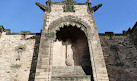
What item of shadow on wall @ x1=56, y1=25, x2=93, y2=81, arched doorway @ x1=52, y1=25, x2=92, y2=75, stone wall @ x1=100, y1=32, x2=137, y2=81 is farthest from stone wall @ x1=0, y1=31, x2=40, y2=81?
stone wall @ x1=100, y1=32, x2=137, y2=81

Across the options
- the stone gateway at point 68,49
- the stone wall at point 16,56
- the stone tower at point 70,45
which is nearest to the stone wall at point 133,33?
the stone gateway at point 68,49

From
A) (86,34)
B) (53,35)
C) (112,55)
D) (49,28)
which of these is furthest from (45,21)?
(112,55)

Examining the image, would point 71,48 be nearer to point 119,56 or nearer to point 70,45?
point 70,45

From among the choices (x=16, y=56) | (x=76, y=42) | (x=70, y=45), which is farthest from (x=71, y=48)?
(x=16, y=56)

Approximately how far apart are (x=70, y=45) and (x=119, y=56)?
15.8 ft

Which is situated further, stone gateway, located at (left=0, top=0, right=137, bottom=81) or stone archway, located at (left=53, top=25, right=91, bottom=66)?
stone archway, located at (left=53, top=25, right=91, bottom=66)

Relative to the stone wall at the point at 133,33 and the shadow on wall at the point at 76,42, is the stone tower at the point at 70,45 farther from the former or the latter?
the stone wall at the point at 133,33

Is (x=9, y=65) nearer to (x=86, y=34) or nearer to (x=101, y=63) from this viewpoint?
(x=86, y=34)

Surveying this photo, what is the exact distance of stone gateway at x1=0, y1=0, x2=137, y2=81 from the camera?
23.2 feet

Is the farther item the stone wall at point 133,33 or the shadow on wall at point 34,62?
the stone wall at point 133,33

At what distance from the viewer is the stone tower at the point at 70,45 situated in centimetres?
625

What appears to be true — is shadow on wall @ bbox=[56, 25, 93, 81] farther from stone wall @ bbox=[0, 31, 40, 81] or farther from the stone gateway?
stone wall @ bbox=[0, 31, 40, 81]

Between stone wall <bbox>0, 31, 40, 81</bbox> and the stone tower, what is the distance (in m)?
2.77

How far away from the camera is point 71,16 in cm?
926
